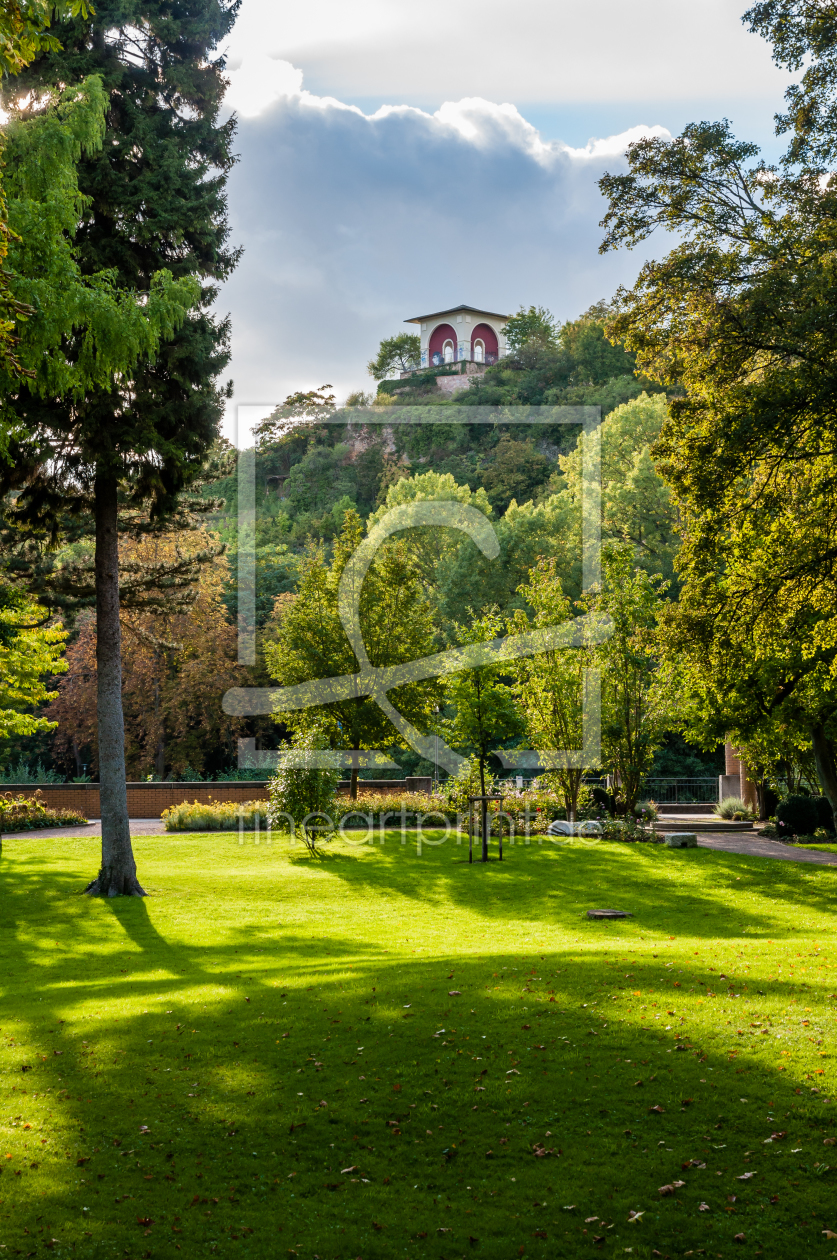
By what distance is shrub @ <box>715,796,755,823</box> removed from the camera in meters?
28.0

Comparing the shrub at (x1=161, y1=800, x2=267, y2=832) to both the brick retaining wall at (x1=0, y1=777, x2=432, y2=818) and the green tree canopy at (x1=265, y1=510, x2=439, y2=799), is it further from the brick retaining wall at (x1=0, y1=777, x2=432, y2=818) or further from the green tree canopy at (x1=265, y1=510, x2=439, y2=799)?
the brick retaining wall at (x1=0, y1=777, x2=432, y2=818)

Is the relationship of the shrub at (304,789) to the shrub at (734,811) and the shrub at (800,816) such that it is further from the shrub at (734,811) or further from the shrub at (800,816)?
the shrub at (734,811)

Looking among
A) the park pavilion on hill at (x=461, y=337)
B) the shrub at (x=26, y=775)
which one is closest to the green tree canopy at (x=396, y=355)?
the park pavilion on hill at (x=461, y=337)

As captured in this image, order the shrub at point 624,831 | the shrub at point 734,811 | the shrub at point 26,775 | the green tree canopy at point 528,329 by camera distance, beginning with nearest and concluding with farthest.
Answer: the shrub at point 624,831 < the shrub at point 734,811 < the shrub at point 26,775 < the green tree canopy at point 528,329

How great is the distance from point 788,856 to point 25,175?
17.4 meters

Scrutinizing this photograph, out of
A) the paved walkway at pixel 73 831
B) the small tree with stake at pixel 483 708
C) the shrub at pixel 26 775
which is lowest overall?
the paved walkway at pixel 73 831

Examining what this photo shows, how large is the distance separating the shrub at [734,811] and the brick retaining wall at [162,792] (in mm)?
8988

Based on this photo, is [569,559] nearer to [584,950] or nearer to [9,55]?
[584,950]

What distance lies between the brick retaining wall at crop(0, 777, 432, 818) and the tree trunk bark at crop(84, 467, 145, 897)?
13.6 metres

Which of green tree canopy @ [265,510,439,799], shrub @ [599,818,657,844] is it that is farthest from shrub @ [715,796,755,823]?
green tree canopy @ [265,510,439,799]

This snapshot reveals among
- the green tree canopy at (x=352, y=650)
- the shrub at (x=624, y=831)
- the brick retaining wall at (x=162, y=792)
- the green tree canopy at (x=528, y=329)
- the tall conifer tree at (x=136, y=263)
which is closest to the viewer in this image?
the tall conifer tree at (x=136, y=263)

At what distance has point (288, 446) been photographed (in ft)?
232

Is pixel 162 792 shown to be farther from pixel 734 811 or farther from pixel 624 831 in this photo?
pixel 734 811

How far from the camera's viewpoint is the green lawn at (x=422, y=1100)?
4.35m
